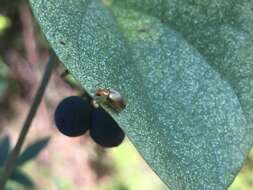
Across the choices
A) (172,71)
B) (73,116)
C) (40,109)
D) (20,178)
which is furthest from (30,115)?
(40,109)

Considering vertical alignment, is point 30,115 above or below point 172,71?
below

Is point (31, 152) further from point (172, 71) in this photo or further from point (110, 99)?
point (110, 99)

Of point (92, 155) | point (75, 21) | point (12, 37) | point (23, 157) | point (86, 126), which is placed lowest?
point (92, 155)

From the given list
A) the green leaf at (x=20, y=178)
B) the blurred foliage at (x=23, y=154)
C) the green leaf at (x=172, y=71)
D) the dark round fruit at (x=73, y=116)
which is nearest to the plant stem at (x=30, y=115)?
the dark round fruit at (x=73, y=116)

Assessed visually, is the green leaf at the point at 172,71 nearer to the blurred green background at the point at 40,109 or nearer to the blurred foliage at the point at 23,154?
the blurred foliage at the point at 23,154

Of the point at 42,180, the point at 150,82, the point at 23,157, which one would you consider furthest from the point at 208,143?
the point at 42,180

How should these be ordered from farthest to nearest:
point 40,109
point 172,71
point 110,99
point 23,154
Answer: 1. point 40,109
2. point 23,154
3. point 172,71
4. point 110,99

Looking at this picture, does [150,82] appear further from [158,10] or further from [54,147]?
[54,147]

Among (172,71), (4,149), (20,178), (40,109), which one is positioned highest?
(172,71)
